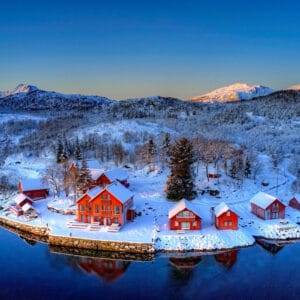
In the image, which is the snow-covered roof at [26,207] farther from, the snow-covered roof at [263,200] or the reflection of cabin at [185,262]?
the snow-covered roof at [263,200]

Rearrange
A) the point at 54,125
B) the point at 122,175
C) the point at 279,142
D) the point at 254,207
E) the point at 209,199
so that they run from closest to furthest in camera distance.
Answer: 1. the point at 254,207
2. the point at 209,199
3. the point at 122,175
4. the point at 279,142
5. the point at 54,125

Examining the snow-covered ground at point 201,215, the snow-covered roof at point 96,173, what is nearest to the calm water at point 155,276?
the snow-covered ground at point 201,215

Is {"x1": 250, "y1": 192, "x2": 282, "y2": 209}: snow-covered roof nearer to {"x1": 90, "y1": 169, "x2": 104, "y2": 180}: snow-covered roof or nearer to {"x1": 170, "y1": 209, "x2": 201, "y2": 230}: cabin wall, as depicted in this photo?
{"x1": 170, "y1": 209, "x2": 201, "y2": 230}: cabin wall

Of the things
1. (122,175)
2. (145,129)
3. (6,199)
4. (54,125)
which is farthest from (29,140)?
(122,175)

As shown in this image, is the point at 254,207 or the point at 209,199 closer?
the point at 254,207

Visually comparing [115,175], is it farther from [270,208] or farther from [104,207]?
[270,208]

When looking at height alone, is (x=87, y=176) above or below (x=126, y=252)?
above

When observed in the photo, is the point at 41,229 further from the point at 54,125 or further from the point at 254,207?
the point at 54,125
